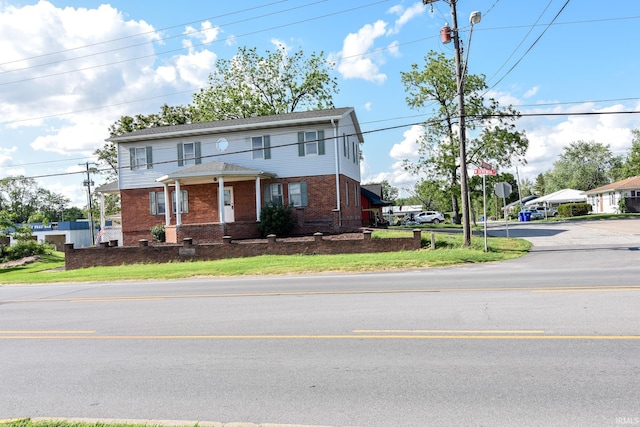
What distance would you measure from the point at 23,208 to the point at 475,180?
348ft

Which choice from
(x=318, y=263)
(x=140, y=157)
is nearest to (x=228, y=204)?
(x=140, y=157)

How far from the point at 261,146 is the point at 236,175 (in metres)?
2.90

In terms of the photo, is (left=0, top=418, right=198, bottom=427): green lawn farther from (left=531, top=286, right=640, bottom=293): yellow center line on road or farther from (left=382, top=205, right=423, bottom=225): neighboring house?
(left=382, top=205, right=423, bottom=225): neighboring house

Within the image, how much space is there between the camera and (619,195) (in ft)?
176

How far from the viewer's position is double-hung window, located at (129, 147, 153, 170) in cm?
2880

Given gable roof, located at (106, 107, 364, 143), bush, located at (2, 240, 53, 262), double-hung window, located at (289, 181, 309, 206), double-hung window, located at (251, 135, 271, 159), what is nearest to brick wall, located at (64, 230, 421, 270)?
double-hung window, located at (289, 181, 309, 206)

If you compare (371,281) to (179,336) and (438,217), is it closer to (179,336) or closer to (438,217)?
(179,336)

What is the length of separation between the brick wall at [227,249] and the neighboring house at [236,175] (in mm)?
2329

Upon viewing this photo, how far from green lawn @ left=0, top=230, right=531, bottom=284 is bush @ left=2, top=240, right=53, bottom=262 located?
1640 centimetres

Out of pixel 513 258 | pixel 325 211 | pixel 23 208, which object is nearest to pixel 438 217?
pixel 325 211

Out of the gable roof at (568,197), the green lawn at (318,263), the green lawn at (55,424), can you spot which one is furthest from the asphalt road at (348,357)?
the gable roof at (568,197)

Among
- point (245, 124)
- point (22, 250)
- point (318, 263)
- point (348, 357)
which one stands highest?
point (245, 124)

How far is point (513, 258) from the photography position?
17.3 meters

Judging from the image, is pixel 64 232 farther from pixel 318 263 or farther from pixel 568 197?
pixel 568 197
